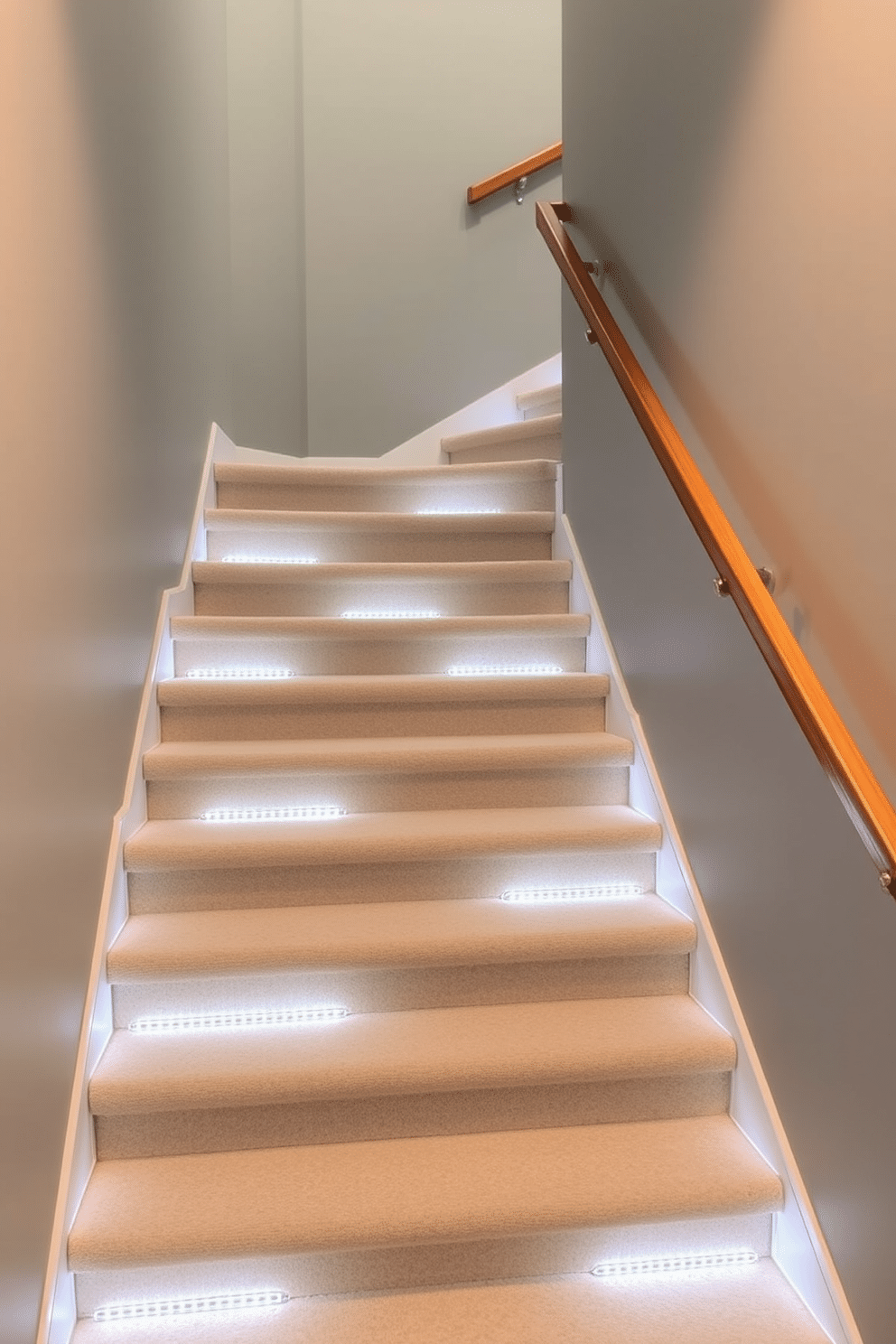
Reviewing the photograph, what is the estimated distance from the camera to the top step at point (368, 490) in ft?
12.1

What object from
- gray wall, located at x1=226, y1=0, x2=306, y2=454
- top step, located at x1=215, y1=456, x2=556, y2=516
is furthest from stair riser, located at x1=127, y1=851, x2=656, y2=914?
gray wall, located at x1=226, y1=0, x2=306, y2=454

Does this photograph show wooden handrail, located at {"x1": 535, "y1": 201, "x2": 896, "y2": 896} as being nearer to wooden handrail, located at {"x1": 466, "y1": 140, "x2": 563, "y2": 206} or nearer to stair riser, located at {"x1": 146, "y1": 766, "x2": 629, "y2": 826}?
stair riser, located at {"x1": 146, "y1": 766, "x2": 629, "y2": 826}

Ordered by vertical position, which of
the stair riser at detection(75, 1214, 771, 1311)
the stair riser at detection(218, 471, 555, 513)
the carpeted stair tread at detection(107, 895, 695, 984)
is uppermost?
the stair riser at detection(218, 471, 555, 513)

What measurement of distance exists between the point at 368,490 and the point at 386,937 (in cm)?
206

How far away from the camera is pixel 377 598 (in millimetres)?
3240

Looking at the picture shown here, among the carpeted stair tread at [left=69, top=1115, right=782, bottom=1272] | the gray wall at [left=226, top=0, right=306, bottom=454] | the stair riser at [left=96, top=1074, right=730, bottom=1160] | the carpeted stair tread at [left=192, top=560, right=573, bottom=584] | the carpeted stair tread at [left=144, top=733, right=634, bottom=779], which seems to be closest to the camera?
the carpeted stair tread at [left=69, top=1115, right=782, bottom=1272]

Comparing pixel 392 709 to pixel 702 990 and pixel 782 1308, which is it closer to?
pixel 702 990

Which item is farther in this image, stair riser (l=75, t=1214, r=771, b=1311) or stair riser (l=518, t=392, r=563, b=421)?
stair riser (l=518, t=392, r=563, b=421)

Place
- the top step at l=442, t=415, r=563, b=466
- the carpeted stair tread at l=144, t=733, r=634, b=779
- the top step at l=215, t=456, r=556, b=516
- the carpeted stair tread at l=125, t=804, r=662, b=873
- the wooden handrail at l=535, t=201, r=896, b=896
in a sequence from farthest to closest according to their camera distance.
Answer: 1. the top step at l=442, t=415, r=563, b=466
2. the top step at l=215, t=456, r=556, b=516
3. the carpeted stair tread at l=144, t=733, r=634, b=779
4. the carpeted stair tread at l=125, t=804, r=662, b=873
5. the wooden handrail at l=535, t=201, r=896, b=896

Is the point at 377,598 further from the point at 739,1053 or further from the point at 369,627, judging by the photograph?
the point at 739,1053

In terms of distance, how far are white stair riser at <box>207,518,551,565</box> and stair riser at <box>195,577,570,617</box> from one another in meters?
0.24

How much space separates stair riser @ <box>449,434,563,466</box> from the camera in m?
3.86

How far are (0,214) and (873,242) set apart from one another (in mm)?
1312

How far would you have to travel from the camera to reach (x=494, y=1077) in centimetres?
193
